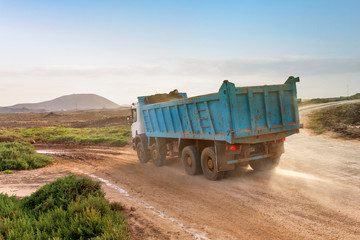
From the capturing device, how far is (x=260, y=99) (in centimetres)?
842

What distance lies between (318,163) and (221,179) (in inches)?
163

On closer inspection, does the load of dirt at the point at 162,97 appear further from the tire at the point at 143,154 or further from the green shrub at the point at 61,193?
the green shrub at the point at 61,193

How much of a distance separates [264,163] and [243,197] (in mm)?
2988

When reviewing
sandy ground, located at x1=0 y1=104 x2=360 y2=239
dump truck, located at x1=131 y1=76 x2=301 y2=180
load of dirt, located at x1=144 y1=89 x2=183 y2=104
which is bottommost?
sandy ground, located at x1=0 y1=104 x2=360 y2=239

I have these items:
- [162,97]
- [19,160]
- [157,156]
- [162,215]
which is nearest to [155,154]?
[157,156]

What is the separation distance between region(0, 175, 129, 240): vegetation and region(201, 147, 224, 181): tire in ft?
11.7

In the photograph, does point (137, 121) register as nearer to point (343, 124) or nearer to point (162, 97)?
point (162, 97)

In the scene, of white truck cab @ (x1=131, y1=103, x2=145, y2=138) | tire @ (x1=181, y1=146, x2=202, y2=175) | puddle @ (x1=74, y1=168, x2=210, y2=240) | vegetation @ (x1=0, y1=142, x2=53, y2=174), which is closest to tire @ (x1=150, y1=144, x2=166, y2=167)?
white truck cab @ (x1=131, y1=103, x2=145, y2=138)

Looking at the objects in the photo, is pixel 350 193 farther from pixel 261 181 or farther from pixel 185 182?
pixel 185 182

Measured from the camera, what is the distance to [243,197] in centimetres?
730

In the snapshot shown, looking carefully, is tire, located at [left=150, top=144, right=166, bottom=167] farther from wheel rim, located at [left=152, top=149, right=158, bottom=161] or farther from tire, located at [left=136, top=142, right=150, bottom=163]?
tire, located at [left=136, top=142, right=150, bottom=163]

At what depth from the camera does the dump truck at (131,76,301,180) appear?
804 centimetres

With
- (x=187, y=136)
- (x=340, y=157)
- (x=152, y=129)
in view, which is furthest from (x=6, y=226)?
(x=340, y=157)

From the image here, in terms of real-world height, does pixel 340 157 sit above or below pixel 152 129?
below
